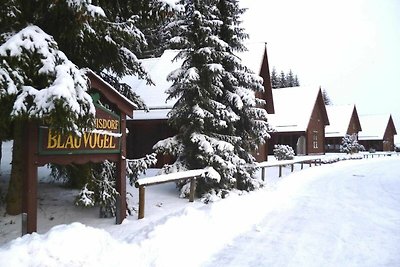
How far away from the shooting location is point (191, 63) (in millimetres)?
12133

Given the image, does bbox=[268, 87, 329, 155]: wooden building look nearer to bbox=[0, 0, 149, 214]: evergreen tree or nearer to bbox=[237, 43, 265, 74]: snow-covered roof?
bbox=[237, 43, 265, 74]: snow-covered roof

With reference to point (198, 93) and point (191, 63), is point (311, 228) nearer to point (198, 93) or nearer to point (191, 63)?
point (198, 93)

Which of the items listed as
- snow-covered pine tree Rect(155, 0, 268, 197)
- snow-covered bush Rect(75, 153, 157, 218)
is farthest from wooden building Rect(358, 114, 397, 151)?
snow-covered bush Rect(75, 153, 157, 218)

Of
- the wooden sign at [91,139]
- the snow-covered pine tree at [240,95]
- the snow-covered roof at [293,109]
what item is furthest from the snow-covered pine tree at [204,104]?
the snow-covered roof at [293,109]

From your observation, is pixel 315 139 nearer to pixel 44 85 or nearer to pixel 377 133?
pixel 377 133

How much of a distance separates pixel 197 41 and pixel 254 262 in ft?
25.5

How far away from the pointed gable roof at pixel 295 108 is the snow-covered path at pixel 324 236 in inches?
1022

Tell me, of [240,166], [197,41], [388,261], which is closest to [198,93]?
[197,41]

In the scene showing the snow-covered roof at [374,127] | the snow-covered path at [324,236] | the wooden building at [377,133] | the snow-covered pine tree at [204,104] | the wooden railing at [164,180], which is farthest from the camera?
the wooden building at [377,133]

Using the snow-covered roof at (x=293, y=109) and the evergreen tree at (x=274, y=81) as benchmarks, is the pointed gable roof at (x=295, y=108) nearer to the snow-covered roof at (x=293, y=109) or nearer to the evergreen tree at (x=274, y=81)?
the snow-covered roof at (x=293, y=109)

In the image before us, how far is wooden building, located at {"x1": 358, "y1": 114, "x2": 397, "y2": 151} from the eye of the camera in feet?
205

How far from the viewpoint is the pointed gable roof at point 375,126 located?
205ft

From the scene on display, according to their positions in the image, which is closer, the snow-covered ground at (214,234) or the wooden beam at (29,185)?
the snow-covered ground at (214,234)

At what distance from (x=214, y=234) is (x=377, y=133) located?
62.2 m
